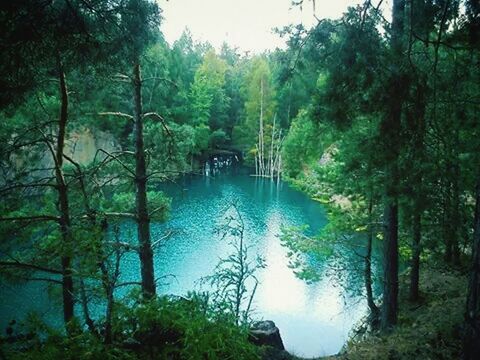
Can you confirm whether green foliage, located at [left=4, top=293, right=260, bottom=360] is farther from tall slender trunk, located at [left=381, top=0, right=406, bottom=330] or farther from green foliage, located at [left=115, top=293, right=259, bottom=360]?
tall slender trunk, located at [left=381, top=0, right=406, bottom=330]

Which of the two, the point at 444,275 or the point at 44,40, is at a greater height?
the point at 44,40

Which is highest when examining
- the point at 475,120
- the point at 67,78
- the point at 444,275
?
the point at 67,78

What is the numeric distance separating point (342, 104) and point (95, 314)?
27.4 feet

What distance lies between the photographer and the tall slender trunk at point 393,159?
3.56m

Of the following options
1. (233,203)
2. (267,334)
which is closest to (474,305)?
(267,334)

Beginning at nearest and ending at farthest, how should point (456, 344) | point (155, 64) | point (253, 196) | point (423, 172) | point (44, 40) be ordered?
1. point (44, 40)
2. point (456, 344)
3. point (423, 172)
4. point (155, 64)
5. point (253, 196)

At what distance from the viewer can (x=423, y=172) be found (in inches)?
180

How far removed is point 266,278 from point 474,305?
10532mm

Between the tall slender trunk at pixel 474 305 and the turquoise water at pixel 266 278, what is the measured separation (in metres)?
2.81

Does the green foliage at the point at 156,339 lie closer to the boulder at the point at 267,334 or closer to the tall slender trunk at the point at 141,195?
the tall slender trunk at the point at 141,195

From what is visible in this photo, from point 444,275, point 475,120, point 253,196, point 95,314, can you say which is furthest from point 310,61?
point 253,196

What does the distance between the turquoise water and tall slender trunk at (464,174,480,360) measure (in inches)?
111

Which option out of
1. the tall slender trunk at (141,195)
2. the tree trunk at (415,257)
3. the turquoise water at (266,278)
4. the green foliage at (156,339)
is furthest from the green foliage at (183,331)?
the tree trunk at (415,257)

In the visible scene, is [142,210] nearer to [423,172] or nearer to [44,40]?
[44,40]
